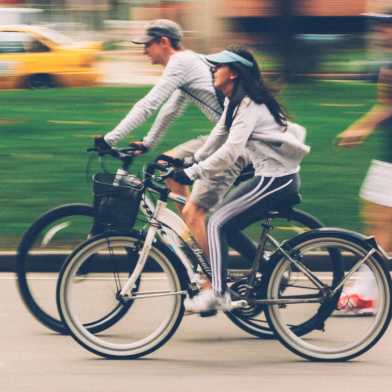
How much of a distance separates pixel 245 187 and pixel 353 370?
106cm

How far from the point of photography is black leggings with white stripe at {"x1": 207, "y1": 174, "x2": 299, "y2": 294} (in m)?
5.66

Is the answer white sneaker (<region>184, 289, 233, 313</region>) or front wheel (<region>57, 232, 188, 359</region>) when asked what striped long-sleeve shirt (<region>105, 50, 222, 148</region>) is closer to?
front wheel (<region>57, 232, 188, 359</region>)

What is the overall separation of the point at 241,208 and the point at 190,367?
2.74 ft

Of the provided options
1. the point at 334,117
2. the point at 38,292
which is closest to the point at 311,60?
the point at 334,117

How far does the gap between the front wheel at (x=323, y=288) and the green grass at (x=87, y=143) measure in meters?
2.91

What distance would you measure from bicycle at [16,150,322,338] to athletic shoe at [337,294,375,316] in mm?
468

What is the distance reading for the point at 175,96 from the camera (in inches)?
256

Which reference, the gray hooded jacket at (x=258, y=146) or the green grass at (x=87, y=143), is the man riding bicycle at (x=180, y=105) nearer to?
the gray hooded jacket at (x=258, y=146)

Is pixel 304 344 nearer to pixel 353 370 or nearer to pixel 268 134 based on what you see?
pixel 353 370

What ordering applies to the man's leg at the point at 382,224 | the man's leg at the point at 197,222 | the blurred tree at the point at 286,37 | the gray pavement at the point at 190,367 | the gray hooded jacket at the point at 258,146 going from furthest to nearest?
the blurred tree at the point at 286,37
the man's leg at the point at 382,224
the man's leg at the point at 197,222
the gray hooded jacket at the point at 258,146
the gray pavement at the point at 190,367

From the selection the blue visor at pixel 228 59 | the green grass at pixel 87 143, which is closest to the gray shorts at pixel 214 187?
the blue visor at pixel 228 59

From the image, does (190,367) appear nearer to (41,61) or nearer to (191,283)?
(191,283)

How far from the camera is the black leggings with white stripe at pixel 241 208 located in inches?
223

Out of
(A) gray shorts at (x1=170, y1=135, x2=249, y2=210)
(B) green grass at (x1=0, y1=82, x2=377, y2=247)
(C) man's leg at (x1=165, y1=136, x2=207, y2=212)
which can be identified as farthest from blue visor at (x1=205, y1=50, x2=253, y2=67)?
(B) green grass at (x1=0, y1=82, x2=377, y2=247)
